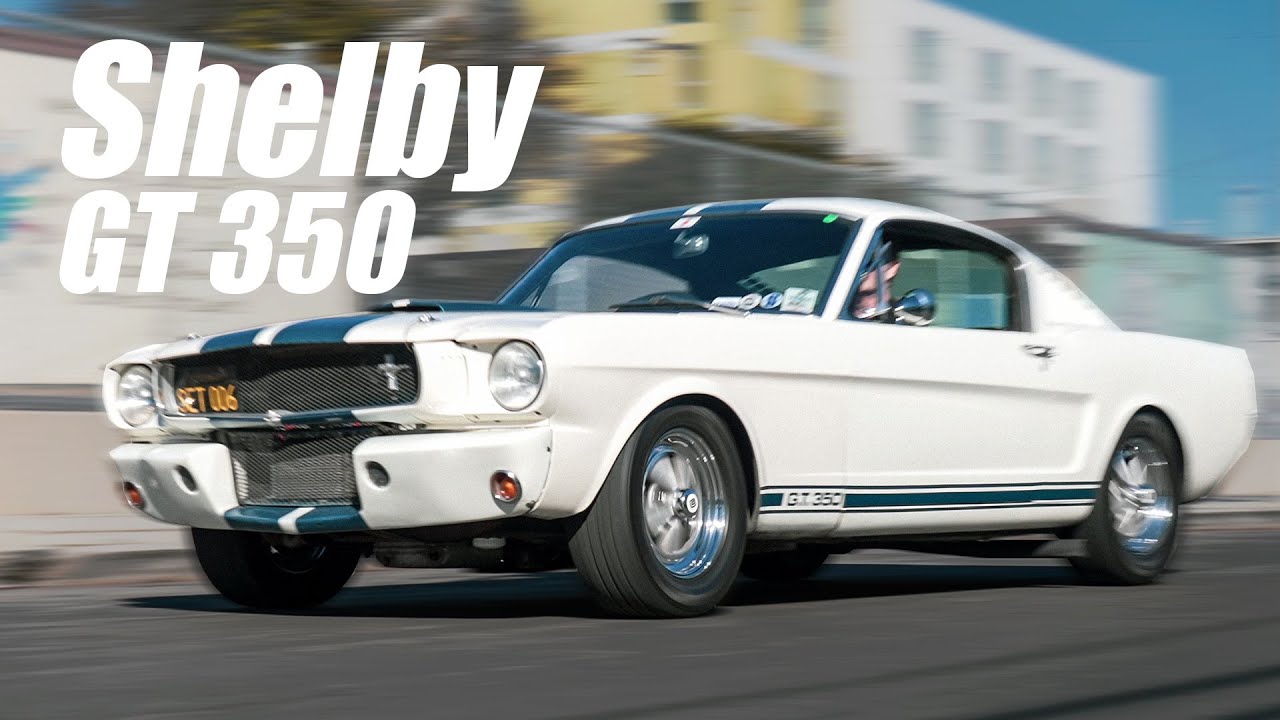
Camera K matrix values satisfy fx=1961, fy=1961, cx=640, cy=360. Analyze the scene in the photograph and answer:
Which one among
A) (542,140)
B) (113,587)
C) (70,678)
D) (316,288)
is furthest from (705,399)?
(542,140)

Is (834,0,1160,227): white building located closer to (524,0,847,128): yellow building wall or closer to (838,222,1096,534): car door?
(524,0,847,128): yellow building wall

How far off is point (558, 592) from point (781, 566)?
1.21m

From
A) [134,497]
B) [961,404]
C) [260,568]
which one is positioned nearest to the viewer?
[134,497]

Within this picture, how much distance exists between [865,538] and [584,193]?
9216 mm

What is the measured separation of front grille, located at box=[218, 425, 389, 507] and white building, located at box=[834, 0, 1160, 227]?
12.3 meters

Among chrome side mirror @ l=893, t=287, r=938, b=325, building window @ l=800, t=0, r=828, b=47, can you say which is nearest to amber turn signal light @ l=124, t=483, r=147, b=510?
chrome side mirror @ l=893, t=287, r=938, b=325

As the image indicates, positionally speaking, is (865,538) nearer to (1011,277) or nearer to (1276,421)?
(1011,277)

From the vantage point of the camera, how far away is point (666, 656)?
542 centimetres

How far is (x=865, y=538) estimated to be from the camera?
23.9 ft

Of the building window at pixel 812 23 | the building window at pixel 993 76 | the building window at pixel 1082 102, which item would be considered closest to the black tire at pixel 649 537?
the building window at pixel 812 23

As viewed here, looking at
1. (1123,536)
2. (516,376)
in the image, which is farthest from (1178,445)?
A: (516,376)

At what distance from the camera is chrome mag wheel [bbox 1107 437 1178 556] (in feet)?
27.5

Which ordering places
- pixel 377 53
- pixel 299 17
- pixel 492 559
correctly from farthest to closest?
pixel 299 17 < pixel 377 53 < pixel 492 559

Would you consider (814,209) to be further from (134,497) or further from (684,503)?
(134,497)
